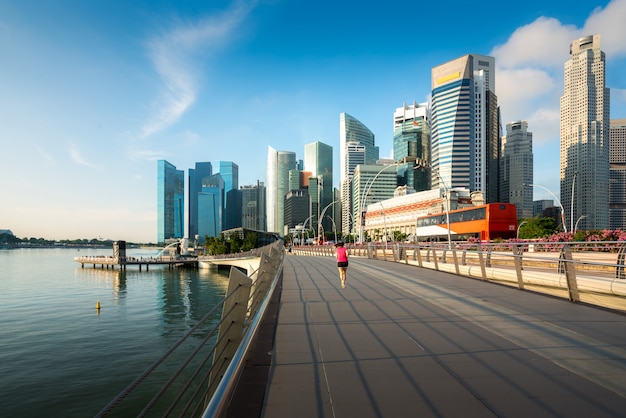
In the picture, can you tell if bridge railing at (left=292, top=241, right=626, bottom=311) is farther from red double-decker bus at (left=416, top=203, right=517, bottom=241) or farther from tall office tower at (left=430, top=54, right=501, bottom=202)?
tall office tower at (left=430, top=54, right=501, bottom=202)

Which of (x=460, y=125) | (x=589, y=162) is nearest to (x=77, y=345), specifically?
(x=460, y=125)

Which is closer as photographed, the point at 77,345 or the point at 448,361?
the point at 448,361

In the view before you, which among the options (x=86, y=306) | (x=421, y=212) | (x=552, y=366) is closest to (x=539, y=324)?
(x=552, y=366)

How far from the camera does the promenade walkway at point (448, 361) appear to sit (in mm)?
3371

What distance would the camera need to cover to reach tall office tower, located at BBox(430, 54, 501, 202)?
159 metres

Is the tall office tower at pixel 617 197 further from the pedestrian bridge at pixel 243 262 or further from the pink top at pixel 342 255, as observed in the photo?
the pink top at pixel 342 255

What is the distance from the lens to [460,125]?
522 feet

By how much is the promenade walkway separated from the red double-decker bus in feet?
99.9

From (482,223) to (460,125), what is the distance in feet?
435

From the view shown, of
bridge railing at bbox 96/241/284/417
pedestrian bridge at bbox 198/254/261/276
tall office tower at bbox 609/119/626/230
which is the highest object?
tall office tower at bbox 609/119/626/230

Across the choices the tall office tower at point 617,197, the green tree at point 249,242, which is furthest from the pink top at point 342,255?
the tall office tower at point 617,197

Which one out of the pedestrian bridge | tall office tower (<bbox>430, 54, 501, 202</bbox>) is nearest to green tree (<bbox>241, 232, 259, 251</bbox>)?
the pedestrian bridge

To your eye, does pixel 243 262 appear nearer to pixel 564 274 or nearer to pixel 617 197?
pixel 564 274

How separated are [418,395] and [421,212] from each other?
110m
